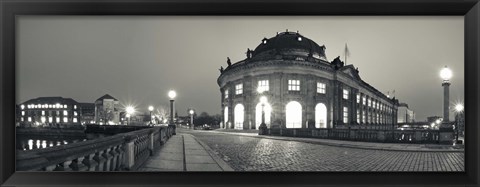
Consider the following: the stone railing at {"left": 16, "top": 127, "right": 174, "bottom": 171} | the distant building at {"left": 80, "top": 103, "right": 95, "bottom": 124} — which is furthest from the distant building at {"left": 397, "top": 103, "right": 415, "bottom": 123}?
the distant building at {"left": 80, "top": 103, "right": 95, "bottom": 124}

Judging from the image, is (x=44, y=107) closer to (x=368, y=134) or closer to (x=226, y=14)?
(x=226, y=14)

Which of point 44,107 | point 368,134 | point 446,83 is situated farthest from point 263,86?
point 44,107

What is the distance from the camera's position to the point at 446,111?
709cm

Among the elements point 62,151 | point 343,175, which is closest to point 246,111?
point 343,175

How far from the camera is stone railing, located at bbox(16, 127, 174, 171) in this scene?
9.84ft

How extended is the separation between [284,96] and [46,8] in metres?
11.8

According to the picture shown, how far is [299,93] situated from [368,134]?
11.0 feet

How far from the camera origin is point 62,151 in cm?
306

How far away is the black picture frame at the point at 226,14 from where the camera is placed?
5.15 metres

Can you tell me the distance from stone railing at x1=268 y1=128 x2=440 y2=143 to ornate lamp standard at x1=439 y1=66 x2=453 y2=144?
1.10ft

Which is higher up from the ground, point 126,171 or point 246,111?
point 246,111

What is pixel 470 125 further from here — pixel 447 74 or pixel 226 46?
pixel 226 46

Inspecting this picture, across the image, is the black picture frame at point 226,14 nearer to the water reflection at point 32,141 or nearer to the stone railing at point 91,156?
the water reflection at point 32,141

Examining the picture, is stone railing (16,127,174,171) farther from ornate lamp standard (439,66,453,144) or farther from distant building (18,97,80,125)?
ornate lamp standard (439,66,453,144)
